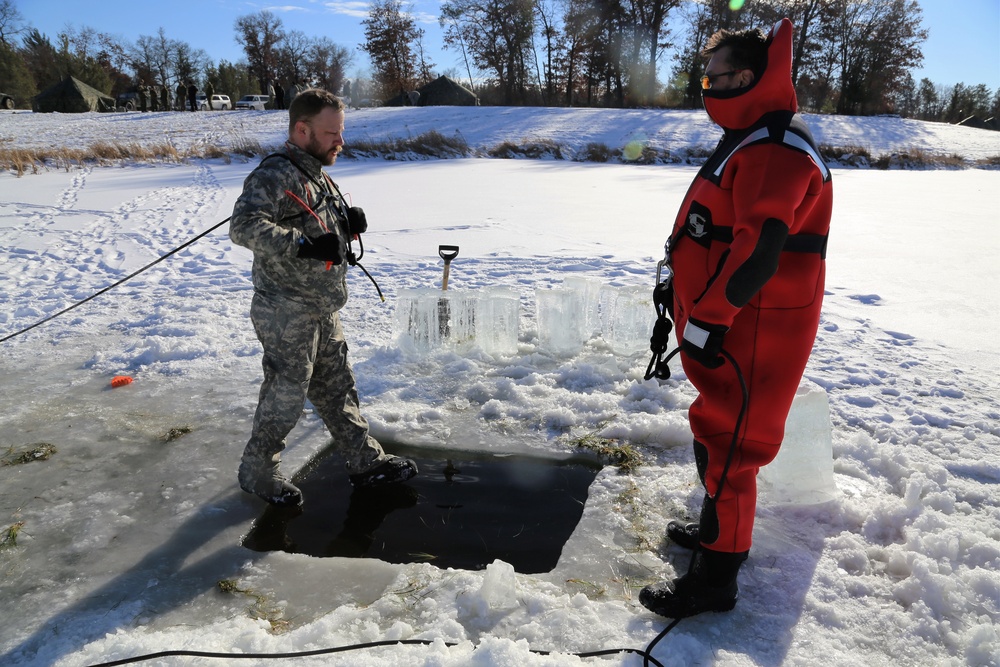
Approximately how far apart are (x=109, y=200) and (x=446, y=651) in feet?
37.9

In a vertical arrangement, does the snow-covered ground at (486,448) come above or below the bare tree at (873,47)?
below

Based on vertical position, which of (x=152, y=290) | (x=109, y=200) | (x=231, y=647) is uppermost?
(x=109, y=200)

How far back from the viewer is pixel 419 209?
10.5 metres

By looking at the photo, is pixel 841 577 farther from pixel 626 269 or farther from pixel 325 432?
pixel 626 269

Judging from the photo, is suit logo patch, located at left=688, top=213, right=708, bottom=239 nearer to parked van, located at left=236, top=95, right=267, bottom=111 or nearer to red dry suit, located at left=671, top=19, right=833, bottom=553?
red dry suit, located at left=671, top=19, right=833, bottom=553

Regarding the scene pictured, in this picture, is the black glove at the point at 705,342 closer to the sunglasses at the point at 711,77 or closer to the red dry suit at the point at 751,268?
the red dry suit at the point at 751,268

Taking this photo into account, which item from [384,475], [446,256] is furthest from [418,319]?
[384,475]

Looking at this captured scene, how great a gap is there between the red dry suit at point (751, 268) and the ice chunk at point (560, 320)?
2259 millimetres

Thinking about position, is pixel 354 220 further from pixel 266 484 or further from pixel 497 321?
pixel 497 321

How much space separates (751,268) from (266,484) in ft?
7.62

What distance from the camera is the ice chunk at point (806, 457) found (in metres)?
3.05

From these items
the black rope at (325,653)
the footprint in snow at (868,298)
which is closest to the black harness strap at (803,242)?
the black rope at (325,653)

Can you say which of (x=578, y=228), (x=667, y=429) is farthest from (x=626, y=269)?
(x=667, y=429)

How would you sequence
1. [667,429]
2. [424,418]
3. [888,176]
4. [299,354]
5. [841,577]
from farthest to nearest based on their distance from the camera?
[888,176], [424,418], [667,429], [299,354], [841,577]
